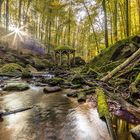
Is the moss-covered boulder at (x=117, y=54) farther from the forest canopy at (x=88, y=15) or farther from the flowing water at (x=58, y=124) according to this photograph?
the forest canopy at (x=88, y=15)

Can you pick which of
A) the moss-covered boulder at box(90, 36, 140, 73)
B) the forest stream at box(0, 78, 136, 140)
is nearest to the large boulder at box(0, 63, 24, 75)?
the moss-covered boulder at box(90, 36, 140, 73)

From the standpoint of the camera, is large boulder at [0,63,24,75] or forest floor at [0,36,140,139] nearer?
forest floor at [0,36,140,139]

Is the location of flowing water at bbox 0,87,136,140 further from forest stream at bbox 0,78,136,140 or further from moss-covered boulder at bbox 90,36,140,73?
moss-covered boulder at bbox 90,36,140,73

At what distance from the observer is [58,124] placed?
5676 mm

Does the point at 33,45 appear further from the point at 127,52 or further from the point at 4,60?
the point at 127,52

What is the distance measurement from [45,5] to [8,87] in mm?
34411

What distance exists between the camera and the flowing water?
4.88m

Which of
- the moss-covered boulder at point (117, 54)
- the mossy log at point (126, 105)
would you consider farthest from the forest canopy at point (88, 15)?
the mossy log at point (126, 105)

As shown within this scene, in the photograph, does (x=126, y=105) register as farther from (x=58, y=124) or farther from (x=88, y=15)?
(x=88, y=15)

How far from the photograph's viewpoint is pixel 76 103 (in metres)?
8.09

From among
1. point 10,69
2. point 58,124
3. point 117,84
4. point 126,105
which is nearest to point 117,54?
point 117,84

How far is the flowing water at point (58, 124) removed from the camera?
488 cm

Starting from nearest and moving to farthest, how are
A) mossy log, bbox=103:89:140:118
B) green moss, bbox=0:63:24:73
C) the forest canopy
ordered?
mossy log, bbox=103:89:140:118 < green moss, bbox=0:63:24:73 < the forest canopy

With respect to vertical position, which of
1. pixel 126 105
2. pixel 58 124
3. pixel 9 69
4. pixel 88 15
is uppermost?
pixel 88 15
